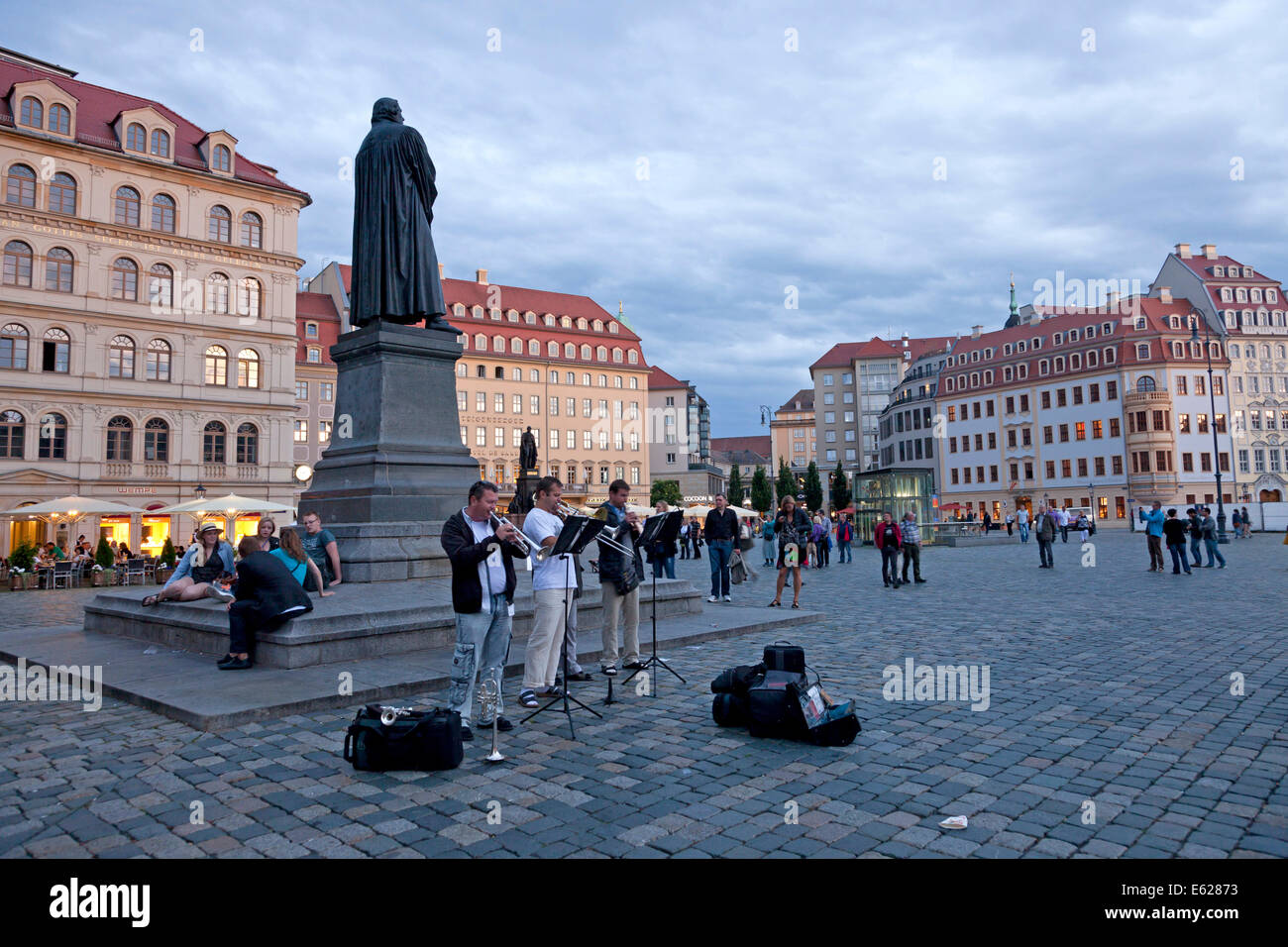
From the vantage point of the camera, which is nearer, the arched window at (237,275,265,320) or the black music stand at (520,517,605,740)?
the black music stand at (520,517,605,740)

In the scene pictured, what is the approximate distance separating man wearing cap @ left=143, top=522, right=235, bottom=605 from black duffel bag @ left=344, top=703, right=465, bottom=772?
20.0ft

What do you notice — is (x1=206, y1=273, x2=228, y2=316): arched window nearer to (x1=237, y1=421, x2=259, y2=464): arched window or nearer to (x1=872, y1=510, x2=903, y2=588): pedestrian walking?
(x1=237, y1=421, x2=259, y2=464): arched window

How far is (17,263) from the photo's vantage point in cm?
3659

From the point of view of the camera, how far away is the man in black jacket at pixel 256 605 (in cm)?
820

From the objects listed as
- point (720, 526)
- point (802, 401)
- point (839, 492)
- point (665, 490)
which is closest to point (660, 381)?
point (665, 490)

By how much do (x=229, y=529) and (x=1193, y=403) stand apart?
69.2m

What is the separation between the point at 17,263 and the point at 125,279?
4100 millimetres

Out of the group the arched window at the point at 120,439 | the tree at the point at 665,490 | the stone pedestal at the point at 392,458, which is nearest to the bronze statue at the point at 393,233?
the stone pedestal at the point at 392,458

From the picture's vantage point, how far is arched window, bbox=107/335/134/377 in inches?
1523

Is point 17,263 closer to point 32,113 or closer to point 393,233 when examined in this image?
point 32,113

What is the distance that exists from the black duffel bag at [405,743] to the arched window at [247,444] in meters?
41.5

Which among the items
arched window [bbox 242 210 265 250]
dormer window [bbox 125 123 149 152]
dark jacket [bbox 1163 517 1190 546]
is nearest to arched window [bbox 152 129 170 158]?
dormer window [bbox 125 123 149 152]

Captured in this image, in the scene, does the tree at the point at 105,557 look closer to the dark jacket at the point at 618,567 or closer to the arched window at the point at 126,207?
the arched window at the point at 126,207

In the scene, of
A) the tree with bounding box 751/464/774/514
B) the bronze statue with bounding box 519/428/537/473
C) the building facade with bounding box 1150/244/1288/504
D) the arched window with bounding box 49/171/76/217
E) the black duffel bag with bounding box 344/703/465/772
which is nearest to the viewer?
the black duffel bag with bounding box 344/703/465/772
